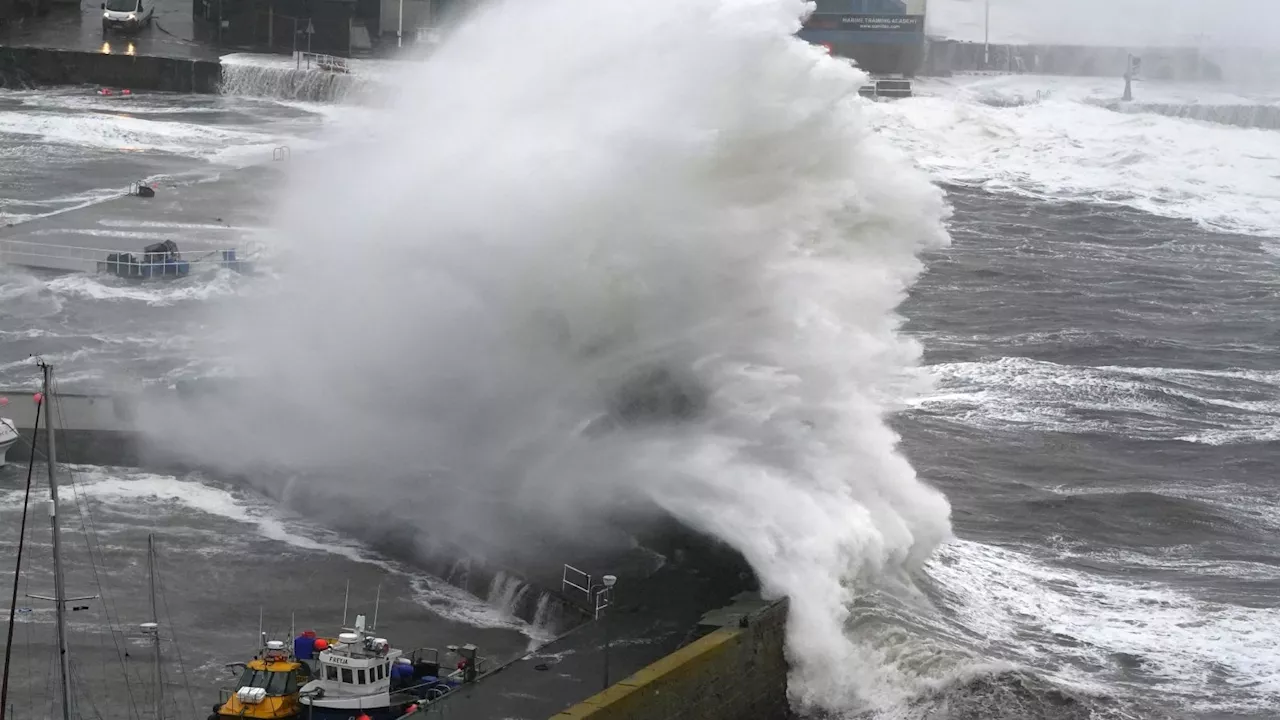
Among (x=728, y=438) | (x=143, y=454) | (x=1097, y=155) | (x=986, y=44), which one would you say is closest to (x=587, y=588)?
(x=728, y=438)

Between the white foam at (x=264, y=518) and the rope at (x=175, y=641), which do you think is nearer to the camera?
the rope at (x=175, y=641)

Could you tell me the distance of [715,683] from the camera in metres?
17.9

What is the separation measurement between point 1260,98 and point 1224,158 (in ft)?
36.5

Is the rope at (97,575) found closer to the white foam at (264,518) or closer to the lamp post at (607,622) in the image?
the white foam at (264,518)

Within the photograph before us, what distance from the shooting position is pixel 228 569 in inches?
867

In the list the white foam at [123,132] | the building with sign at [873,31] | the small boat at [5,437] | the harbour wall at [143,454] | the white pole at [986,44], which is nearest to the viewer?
the harbour wall at [143,454]

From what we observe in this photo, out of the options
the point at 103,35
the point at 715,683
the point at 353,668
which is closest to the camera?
the point at 353,668

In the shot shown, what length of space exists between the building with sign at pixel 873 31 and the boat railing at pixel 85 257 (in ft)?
101

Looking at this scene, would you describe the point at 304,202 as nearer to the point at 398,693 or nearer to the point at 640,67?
the point at 640,67

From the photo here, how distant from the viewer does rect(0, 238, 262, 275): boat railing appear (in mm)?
36500

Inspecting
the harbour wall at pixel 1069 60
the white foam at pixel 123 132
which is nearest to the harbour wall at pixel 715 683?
the white foam at pixel 123 132

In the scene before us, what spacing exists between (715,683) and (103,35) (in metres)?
51.4

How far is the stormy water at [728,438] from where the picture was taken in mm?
20219

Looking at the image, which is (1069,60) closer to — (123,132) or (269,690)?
(123,132)
